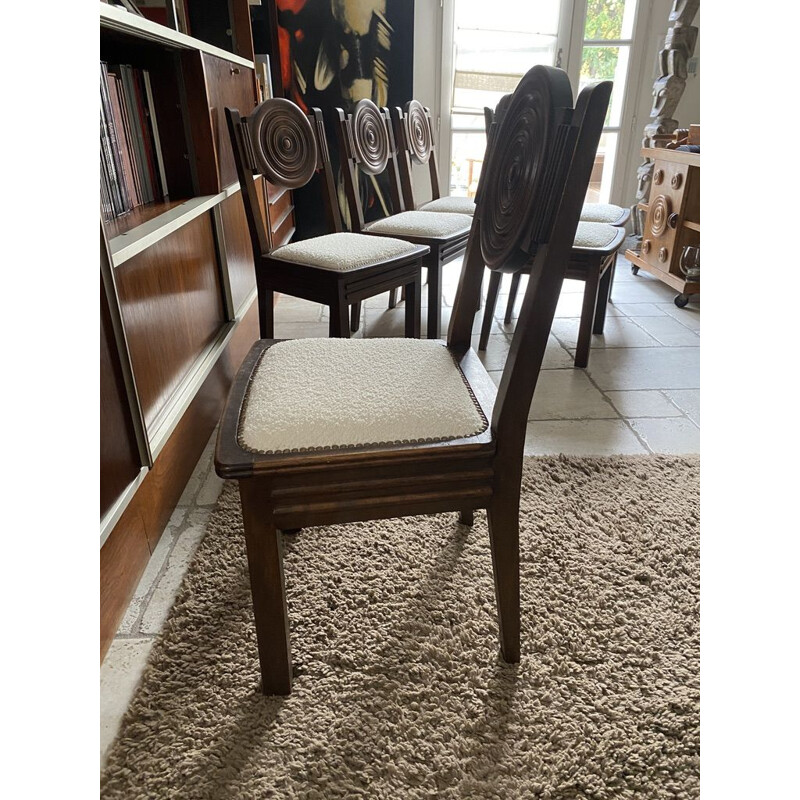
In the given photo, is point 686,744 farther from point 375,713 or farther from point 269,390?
point 269,390

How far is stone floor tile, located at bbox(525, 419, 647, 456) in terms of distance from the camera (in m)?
1.73

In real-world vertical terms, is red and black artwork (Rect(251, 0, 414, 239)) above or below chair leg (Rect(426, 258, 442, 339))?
above

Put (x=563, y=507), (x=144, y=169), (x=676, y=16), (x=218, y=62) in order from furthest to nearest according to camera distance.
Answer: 1. (x=676, y=16)
2. (x=218, y=62)
3. (x=144, y=169)
4. (x=563, y=507)

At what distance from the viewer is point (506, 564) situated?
98cm

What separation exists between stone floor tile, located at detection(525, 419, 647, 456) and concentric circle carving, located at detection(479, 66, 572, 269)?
0.86m

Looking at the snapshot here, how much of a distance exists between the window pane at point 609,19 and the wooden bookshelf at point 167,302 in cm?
301

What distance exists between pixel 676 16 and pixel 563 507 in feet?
11.3

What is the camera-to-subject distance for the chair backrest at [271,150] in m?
1.75

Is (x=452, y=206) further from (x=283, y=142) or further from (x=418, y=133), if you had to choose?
(x=283, y=142)

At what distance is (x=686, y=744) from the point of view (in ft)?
2.96

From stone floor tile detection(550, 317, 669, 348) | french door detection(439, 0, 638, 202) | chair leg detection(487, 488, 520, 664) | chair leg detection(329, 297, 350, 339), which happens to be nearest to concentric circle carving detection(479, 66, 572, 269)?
chair leg detection(487, 488, 520, 664)

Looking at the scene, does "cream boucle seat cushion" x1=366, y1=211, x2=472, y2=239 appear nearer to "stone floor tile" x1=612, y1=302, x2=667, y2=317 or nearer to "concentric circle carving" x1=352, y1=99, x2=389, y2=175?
"concentric circle carving" x1=352, y1=99, x2=389, y2=175

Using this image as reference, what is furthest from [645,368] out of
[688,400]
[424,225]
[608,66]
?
[608,66]
